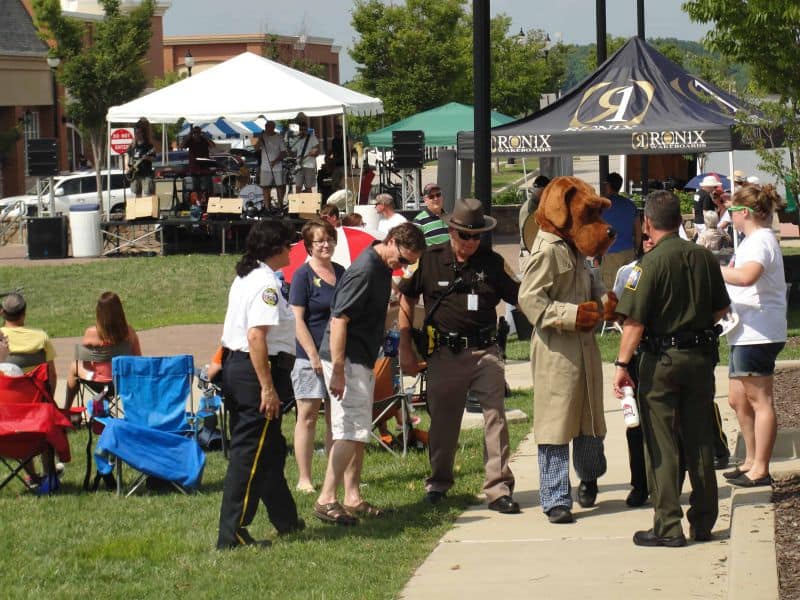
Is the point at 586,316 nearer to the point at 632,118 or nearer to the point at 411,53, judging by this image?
the point at 632,118

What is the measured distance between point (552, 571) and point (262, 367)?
1.85 meters

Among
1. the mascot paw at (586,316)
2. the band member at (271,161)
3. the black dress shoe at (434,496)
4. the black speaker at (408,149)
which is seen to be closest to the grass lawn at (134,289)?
the band member at (271,161)

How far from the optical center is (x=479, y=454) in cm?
999

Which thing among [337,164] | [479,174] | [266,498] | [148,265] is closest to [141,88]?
[337,164]

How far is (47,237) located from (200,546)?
2064 cm

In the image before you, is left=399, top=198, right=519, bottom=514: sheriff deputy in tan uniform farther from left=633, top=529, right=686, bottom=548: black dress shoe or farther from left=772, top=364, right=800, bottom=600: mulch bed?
left=772, top=364, right=800, bottom=600: mulch bed

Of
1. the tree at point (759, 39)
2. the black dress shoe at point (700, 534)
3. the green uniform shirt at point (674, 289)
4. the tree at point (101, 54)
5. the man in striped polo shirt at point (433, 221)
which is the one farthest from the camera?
the tree at point (101, 54)

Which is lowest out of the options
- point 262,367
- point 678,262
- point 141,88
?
point 262,367

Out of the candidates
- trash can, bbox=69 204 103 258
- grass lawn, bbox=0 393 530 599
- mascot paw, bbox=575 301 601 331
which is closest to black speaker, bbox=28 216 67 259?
trash can, bbox=69 204 103 258

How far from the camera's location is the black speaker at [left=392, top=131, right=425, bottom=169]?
26531 millimetres

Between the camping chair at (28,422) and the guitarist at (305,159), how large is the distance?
65.9 ft

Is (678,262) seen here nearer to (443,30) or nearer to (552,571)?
(552,571)

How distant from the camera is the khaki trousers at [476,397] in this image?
8.19 metres

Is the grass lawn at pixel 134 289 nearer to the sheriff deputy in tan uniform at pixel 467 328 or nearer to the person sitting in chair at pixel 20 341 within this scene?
the person sitting in chair at pixel 20 341
